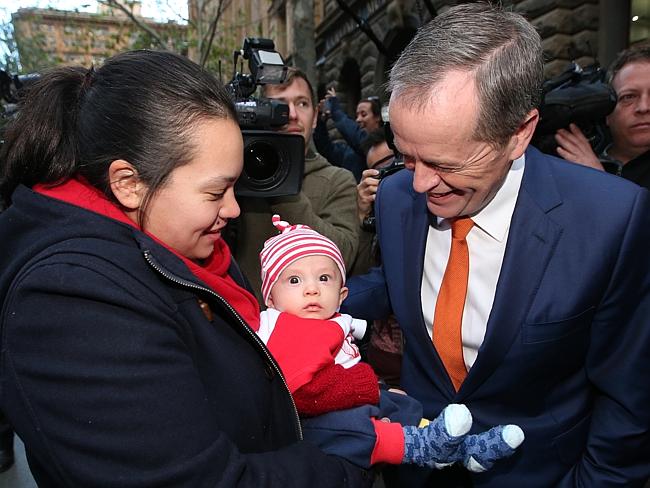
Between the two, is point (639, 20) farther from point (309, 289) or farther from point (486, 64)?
point (309, 289)

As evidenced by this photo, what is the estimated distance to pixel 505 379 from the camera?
1465 mm

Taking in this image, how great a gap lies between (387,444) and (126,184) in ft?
2.88

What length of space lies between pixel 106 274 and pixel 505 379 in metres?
1.07

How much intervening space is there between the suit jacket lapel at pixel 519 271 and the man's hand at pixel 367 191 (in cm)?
94

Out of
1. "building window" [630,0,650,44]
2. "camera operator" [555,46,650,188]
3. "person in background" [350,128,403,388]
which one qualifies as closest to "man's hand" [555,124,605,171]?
"camera operator" [555,46,650,188]

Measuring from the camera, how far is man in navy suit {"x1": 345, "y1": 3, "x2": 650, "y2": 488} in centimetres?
136

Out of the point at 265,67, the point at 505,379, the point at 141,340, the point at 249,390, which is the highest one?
the point at 265,67

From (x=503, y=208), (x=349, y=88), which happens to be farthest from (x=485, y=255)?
(x=349, y=88)

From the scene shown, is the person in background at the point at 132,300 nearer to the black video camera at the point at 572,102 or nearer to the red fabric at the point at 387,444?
the red fabric at the point at 387,444

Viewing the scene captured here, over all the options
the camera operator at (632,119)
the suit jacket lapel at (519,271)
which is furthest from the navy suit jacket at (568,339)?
the camera operator at (632,119)

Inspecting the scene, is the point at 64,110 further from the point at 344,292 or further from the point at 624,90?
the point at 624,90

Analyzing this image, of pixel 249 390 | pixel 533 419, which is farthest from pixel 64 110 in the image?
pixel 533 419

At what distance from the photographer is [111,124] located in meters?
1.04

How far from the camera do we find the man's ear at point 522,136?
4.67 feet
